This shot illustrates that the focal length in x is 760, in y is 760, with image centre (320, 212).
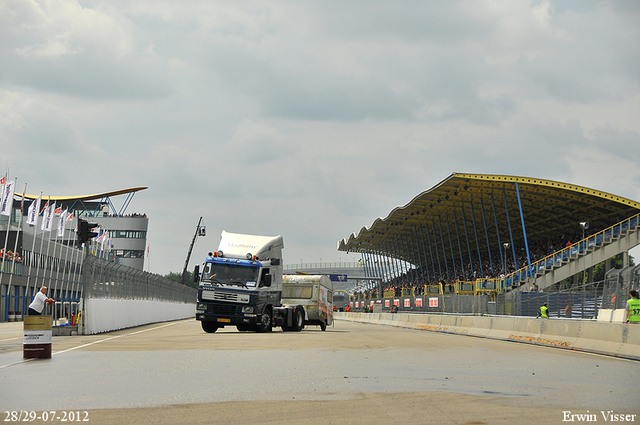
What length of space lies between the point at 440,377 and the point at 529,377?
1.40 metres

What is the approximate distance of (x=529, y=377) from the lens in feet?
38.5

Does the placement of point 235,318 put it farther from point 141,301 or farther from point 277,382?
point 277,382

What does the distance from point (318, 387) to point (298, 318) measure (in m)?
21.6

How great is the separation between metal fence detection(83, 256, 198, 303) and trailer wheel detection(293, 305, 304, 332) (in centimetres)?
740

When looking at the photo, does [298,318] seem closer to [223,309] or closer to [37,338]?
[223,309]

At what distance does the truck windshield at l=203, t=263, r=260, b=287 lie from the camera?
27672 mm

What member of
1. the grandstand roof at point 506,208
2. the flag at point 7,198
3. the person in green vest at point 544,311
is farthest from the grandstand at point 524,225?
the flag at point 7,198

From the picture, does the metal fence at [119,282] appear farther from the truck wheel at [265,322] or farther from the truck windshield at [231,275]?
the truck wheel at [265,322]

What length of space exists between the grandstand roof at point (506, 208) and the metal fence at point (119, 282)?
24306 mm

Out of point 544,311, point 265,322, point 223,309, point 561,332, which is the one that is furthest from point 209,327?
point 544,311

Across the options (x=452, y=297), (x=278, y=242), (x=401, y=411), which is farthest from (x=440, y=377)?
(x=452, y=297)

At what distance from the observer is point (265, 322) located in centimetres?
2844

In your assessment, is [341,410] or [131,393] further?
[131,393]

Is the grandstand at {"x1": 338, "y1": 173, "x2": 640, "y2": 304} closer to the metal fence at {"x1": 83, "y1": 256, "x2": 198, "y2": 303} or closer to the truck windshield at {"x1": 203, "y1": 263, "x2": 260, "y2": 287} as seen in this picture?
the metal fence at {"x1": 83, "y1": 256, "x2": 198, "y2": 303}
